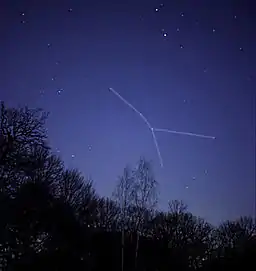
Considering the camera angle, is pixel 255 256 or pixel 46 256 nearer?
pixel 46 256

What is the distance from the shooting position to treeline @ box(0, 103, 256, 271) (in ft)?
54.8

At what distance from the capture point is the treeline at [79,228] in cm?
1670

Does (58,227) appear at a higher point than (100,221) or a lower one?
lower

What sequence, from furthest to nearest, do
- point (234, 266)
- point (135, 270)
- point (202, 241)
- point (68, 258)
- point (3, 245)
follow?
point (202, 241), point (234, 266), point (135, 270), point (68, 258), point (3, 245)

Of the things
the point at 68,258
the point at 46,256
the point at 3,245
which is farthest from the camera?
the point at 68,258

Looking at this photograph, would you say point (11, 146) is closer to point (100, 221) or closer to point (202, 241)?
point (100, 221)

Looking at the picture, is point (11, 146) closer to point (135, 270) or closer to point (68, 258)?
point (68, 258)

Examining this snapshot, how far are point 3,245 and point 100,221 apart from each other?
46.1 ft

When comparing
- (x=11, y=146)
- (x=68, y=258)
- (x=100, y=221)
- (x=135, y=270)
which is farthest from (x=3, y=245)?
(x=100, y=221)

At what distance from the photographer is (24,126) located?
16.8 metres

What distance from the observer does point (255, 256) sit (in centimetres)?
3019

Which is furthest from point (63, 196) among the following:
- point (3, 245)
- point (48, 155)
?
point (3, 245)

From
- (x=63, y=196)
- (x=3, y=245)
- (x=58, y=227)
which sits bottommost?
(x=3, y=245)

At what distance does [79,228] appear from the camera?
73.2 ft
